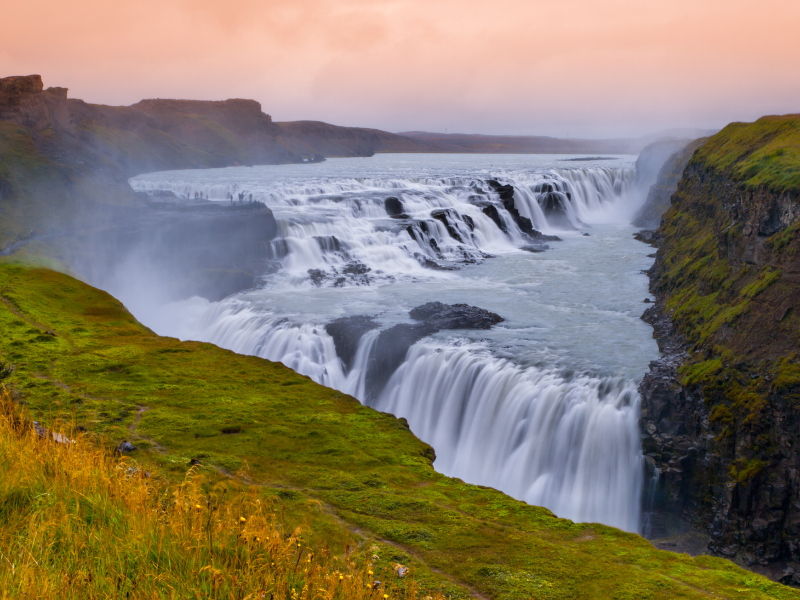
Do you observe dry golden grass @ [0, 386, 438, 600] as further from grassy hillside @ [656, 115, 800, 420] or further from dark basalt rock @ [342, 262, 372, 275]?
dark basalt rock @ [342, 262, 372, 275]

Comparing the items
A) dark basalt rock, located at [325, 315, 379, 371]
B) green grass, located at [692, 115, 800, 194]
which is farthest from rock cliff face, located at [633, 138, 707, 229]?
dark basalt rock, located at [325, 315, 379, 371]

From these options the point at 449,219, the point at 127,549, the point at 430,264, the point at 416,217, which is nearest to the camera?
the point at 127,549

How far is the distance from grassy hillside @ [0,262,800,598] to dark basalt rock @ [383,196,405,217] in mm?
31121

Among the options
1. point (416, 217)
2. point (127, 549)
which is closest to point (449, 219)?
point (416, 217)

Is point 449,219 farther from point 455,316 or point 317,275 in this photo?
point 455,316

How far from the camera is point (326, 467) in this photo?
32.6 feet

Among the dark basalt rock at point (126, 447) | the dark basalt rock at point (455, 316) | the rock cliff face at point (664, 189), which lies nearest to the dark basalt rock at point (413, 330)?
the dark basalt rock at point (455, 316)

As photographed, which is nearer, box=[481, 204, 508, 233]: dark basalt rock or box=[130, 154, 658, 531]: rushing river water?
box=[130, 154, 658, 531]: rushing river water

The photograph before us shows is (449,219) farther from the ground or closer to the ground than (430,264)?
farther from the ground

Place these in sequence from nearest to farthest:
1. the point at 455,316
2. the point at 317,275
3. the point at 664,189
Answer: the point at 455,316 < the point at 317,275 < the point at 664,189

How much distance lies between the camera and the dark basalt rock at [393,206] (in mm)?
46781

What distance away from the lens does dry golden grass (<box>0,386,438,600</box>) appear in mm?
4473

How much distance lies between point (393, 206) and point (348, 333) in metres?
24.7

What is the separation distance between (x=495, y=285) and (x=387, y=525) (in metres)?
25.3
